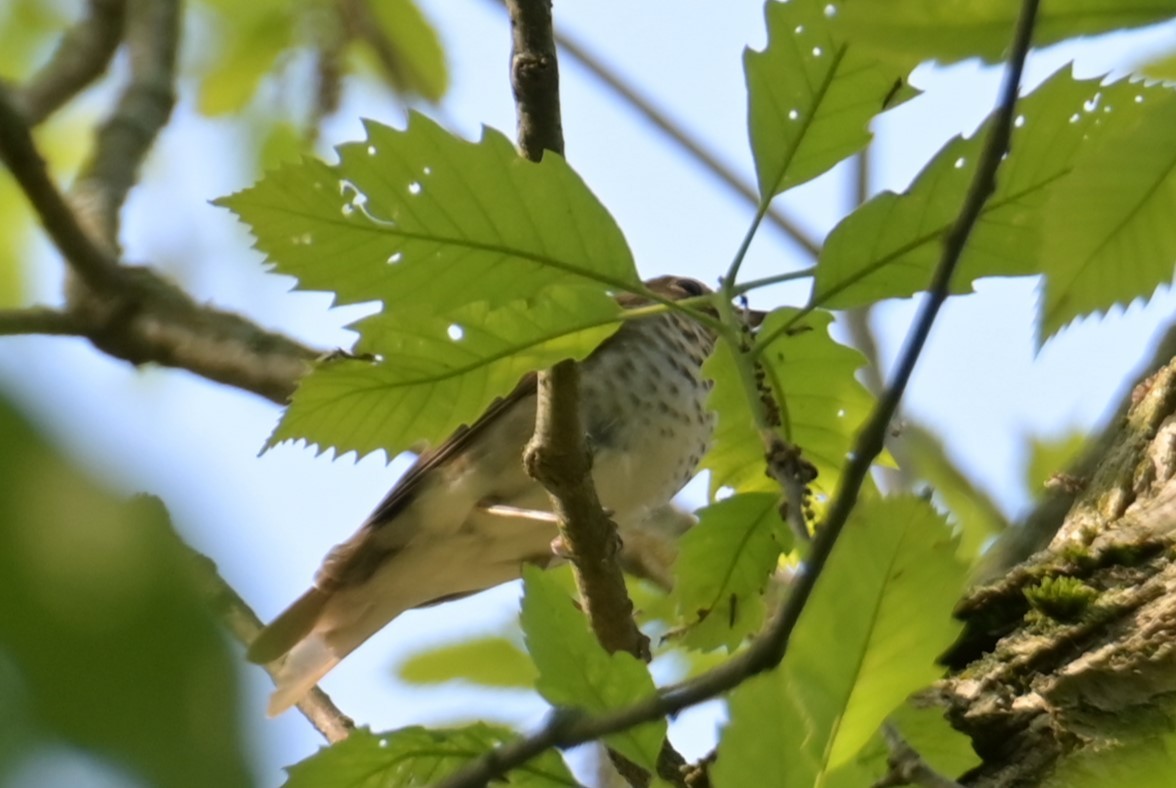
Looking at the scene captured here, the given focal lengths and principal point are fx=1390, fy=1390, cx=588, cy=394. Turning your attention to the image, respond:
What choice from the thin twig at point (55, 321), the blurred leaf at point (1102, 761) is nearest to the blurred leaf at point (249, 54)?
the thin twig at point (55, 321)

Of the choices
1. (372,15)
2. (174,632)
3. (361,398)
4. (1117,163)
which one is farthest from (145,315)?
(174,632)

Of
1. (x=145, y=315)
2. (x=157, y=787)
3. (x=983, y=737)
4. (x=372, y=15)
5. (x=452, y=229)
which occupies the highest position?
(x=372, y=15)

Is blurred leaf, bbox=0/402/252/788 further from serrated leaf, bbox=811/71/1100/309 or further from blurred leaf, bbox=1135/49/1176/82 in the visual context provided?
blurred leaf, bbox=1135/49/1176/82

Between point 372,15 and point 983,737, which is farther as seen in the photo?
point 372,15

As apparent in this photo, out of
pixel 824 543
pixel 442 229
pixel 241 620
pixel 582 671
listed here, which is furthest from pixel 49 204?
pixel 824 543

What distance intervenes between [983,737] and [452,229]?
1.04m

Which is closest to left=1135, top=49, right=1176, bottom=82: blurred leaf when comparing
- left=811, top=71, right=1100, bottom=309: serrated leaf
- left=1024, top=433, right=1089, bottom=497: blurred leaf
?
left=811, top=71, right=1100, bottom=309: serrated leaf

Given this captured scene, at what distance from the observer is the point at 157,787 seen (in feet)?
1.46

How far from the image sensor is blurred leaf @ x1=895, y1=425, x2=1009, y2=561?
399 cm

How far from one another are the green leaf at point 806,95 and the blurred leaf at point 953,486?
7.59ft

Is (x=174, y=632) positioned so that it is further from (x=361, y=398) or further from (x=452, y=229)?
(x=361, y=398)

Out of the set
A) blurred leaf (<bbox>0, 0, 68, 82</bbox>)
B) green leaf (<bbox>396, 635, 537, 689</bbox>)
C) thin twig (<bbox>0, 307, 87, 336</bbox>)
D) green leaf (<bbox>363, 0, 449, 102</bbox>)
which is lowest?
green leaf (<bbox>396, 635, 537, 689</bbox>)

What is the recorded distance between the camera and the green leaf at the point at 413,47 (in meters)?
4.09

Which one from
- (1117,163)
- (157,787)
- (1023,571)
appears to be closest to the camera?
(157,787)
